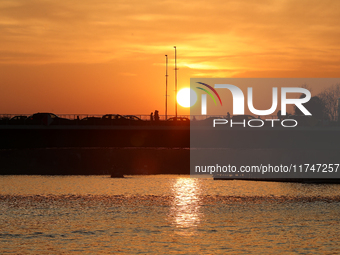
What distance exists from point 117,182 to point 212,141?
19.8 metres

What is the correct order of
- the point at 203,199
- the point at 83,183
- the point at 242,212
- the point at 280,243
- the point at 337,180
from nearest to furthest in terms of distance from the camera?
the point at 280,243
the point at 242,212
the point at 203,199
the point at 337,180
the point at 83,183

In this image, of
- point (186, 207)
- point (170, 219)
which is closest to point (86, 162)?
point (186, 207)

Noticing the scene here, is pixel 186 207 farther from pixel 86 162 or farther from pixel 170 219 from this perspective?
pixel 86 162

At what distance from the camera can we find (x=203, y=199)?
72.0 metres

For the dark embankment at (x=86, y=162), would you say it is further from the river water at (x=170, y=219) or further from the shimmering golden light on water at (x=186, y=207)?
the river water at (x=170, y=219)

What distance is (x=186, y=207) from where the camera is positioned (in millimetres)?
63625

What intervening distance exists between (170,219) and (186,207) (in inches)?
428

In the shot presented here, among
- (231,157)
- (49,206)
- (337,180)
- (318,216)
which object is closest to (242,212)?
(318,216)

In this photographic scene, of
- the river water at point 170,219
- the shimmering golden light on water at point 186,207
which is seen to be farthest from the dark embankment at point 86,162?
the river water at point 170,219

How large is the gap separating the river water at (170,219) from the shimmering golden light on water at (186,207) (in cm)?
8

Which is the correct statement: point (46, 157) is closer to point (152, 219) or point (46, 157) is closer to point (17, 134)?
point (17, 134)

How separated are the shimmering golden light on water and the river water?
3.3 inches

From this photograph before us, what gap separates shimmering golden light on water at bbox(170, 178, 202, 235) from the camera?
161ft

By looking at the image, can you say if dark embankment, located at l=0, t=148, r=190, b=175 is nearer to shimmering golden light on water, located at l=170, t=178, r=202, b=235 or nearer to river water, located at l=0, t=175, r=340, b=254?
shimmering golden light on water, located at l=170, t=178, r=202, b=235
